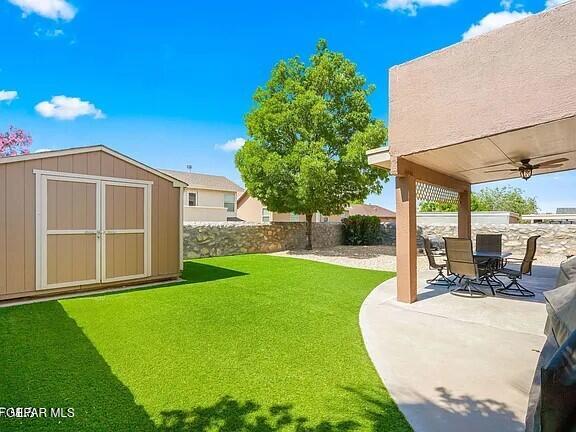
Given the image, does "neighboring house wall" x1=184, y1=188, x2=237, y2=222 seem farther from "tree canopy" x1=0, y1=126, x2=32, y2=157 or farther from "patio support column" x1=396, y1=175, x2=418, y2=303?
"patio support column" x1=396, y1=175, x2=418, y2=303

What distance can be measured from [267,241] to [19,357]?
12.9 meters

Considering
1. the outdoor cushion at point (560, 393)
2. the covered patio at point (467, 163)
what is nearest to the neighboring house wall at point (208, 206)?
the covered patio at point (467, 163)

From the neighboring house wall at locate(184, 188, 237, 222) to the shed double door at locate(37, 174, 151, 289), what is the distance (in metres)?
16.3

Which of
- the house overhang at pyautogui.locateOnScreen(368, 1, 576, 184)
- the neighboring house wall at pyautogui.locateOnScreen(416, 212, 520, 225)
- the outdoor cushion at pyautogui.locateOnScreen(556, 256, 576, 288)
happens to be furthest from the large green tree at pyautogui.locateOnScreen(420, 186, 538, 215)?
the outdoor cushion at pyautogui.locateOnScreen(556, 256, 576, 288)

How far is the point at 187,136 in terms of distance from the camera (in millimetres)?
22094

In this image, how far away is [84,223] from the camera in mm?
7164

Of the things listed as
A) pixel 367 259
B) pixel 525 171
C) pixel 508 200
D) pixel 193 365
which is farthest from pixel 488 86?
pixel 508 200

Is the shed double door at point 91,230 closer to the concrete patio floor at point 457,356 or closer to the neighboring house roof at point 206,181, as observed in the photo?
the concrete patio floor at point 457,356

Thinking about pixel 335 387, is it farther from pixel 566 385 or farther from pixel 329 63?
pixel 329 63

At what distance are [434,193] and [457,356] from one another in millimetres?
6980

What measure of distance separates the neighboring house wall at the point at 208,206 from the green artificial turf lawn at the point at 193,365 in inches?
723

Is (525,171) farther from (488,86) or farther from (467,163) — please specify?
(488,86)

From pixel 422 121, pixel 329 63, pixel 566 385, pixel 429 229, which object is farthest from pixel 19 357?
pixel 429 229

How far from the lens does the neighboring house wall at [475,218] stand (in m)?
17.6
